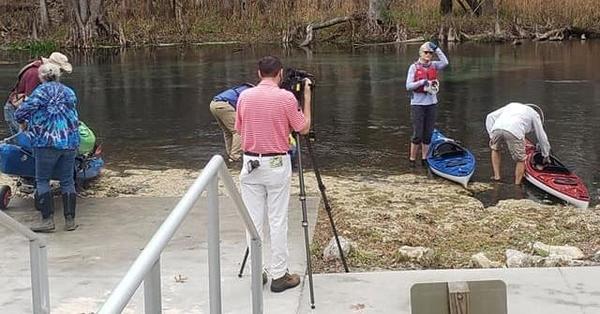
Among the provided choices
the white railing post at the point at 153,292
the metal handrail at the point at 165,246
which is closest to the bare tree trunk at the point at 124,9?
the metal handrail at the point at 165,246

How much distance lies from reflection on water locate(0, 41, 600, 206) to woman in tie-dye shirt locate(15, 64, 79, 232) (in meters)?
4.39

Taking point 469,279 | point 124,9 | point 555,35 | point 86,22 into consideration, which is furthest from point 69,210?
point 124,9

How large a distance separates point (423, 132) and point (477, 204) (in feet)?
8.71

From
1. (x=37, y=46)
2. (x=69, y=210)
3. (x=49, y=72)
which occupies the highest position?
(x=49, y=72)

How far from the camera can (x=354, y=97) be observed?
19.9 m

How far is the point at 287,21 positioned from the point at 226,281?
34.9 m

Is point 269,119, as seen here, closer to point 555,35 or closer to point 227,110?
point 227,110

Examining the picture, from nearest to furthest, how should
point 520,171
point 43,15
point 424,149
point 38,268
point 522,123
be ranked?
point 38,268 < point 522,123 < point 520,171 < point 424,149 < point 43,15

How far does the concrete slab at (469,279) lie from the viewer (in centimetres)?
554

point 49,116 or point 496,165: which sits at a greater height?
point 49,116

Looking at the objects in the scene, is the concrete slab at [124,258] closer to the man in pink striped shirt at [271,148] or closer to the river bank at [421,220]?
the man in pink striped shirt at [271,148]

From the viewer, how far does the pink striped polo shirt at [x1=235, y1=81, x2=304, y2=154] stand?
5.87m

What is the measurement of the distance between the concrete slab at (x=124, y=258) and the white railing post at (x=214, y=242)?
38 cm

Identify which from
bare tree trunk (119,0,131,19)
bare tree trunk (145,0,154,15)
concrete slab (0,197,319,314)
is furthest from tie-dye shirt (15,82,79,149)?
bare tree trunk (145,0,154,15)
